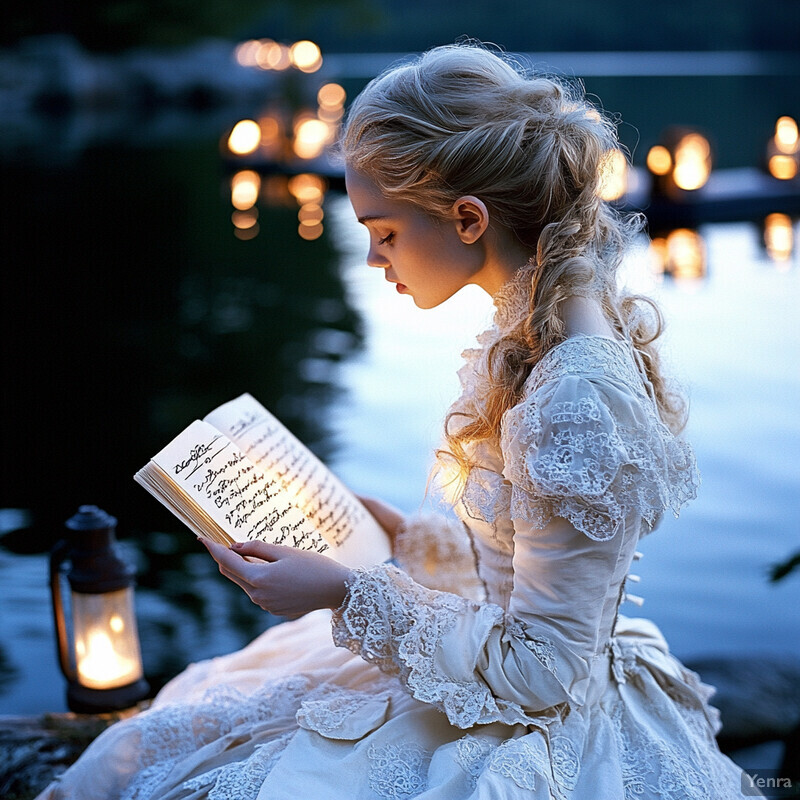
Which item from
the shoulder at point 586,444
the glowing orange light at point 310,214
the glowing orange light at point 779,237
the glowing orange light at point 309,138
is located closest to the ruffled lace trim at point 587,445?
the shoulder at point 586,444

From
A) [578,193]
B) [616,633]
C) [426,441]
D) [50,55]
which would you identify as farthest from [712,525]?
[50,55]

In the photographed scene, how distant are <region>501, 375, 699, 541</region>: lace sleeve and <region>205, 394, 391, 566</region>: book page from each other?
13.7 inches

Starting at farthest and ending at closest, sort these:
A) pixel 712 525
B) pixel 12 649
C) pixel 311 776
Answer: pixel 712 525 < pixel 12 649 < pixel 311 776

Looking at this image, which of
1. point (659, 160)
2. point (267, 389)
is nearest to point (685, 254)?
point (659, 160)

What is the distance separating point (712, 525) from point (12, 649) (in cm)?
231

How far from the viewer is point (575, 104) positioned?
4.49 ft

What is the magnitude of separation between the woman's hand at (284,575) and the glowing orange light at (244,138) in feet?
34.0

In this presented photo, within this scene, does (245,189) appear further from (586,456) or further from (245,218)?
(586,456)

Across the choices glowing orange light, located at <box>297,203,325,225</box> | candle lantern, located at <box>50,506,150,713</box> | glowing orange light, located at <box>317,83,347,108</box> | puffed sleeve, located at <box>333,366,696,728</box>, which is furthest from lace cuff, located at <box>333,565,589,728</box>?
glowing orange light, located at <box>317,83,347,108</box>

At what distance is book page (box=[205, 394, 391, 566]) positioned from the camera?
1445 mm

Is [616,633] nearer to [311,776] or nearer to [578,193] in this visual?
[311,776]

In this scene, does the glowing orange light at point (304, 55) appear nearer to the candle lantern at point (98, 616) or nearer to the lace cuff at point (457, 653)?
the candle lantern at point (98, 616)

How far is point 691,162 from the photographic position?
29.6ft

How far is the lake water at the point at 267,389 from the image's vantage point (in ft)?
10.0
